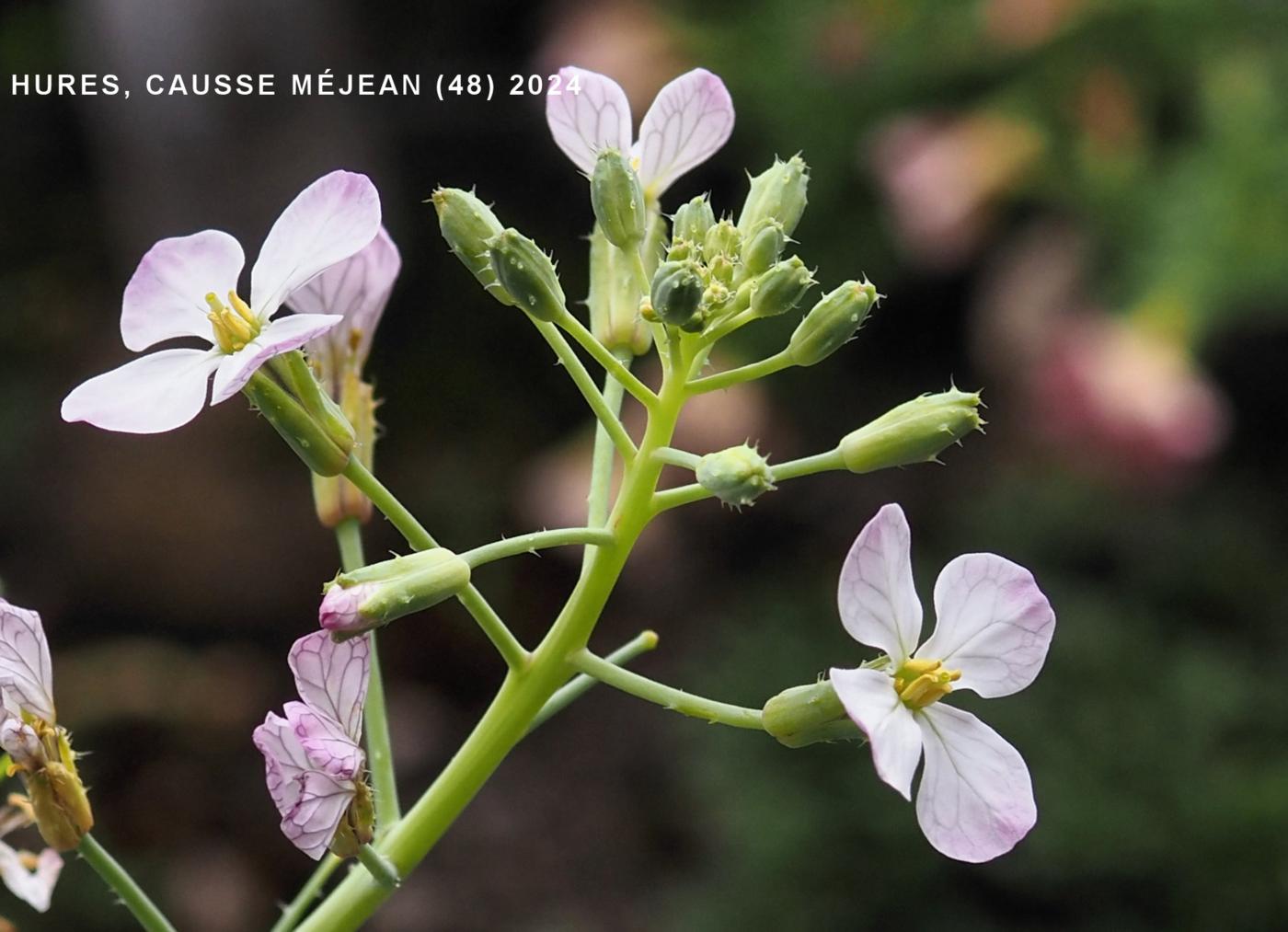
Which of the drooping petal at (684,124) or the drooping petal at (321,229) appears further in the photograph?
the drooping petal at (684,124)

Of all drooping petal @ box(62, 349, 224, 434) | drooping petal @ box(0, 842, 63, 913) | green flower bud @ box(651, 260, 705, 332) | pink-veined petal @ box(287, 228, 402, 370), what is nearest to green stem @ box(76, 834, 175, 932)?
drooping petal @ box(0, 842, 63, 913)

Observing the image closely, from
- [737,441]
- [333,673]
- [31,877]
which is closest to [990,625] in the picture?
[333,673]

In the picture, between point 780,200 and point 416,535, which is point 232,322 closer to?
point 416,535

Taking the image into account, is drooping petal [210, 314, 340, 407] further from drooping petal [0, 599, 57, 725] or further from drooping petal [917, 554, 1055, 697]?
drooping petal [917, 554, 1055, 697]

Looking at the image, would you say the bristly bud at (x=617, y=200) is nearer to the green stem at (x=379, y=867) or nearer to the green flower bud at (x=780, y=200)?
the green flower bud at (x=780, y=200)

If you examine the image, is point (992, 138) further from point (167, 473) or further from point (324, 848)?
point (324, 848)

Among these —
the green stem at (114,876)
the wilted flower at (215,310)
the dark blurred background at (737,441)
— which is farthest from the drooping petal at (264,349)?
the dark blurred background at (737,441)
